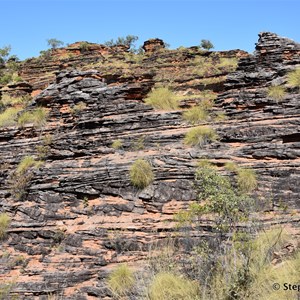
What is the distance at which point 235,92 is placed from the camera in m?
11.2

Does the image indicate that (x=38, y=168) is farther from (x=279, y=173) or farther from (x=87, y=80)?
(x=279, y=173)

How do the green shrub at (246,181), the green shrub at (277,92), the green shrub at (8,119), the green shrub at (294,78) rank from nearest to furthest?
the green shrub at (246,181), the green shrub at (277,92), the green shrub at (294,78), the green shrub at (8,119)

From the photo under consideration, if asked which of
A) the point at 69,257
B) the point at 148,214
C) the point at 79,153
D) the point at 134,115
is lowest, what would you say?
the point at 69,257

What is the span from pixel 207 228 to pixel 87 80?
24.6 ft

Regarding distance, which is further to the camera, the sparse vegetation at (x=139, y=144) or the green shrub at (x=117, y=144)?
the green shrub at (x=117, y=144)

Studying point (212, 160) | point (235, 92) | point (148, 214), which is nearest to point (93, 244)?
point (148, 214)

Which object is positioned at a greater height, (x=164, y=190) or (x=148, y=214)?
(x=164, y=190)

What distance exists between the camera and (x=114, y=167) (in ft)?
32.1

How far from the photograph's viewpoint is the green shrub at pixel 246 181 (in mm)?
8479

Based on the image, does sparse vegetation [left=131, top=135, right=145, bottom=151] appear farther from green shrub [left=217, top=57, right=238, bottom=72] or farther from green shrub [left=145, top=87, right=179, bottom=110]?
green shrub [left=217, top=57, right=238, bottom=72]

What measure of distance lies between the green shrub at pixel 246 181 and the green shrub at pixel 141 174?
2.20 meters

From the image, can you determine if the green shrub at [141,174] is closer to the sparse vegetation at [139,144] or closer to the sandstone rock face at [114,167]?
the sandstone rock face at [114,167]

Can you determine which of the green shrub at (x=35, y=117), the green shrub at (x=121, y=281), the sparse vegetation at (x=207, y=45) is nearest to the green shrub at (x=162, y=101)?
the green shrub at (x=35, y=117)

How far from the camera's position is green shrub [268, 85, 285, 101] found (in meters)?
10.3
